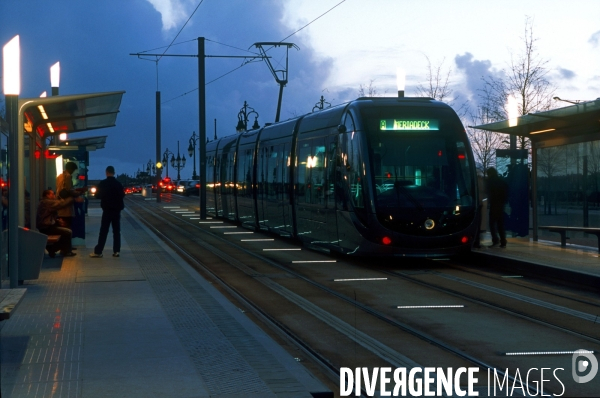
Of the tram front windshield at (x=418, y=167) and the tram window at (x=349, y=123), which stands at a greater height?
the tram window at (x=349, y=123)

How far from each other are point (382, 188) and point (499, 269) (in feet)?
9.16

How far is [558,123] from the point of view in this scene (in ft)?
61.2

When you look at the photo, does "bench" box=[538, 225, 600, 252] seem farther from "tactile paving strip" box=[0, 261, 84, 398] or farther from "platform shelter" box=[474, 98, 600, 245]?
"tactile paving strip" box=[0, 261, 84, 398]

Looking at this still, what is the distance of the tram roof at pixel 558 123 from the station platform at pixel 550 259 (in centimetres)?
243

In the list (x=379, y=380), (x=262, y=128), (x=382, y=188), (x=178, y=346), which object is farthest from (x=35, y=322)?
(x=262, y=128)

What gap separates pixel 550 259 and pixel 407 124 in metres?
3.61

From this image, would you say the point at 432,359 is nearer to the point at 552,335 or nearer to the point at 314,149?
the point at 552,335

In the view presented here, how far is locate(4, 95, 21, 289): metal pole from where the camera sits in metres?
11.5

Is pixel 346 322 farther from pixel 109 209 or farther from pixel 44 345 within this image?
pixel 109 209

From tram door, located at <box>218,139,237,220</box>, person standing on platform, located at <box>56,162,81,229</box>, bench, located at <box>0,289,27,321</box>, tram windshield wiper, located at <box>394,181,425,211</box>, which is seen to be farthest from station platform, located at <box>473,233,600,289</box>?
tram door, located at <box>218,139,237,220</box>

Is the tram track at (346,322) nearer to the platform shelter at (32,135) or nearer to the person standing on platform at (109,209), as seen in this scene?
the person standing on platform at (109,209)

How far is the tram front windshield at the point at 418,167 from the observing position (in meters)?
A: 16.6

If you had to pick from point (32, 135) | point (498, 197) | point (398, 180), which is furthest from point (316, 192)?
point (32, 135)

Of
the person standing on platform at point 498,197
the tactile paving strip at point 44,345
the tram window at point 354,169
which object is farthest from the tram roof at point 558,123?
the tactile paving strip at point 44,345
